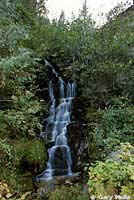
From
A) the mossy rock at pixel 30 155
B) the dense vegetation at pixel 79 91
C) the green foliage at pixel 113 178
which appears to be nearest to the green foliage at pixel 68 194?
the dense vegetation at pixel 79 91

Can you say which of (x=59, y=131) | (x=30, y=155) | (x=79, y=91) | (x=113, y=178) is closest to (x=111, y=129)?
(x=59, y=131)

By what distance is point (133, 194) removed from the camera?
11.0 feet

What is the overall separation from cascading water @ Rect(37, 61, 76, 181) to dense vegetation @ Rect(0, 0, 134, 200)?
292mm

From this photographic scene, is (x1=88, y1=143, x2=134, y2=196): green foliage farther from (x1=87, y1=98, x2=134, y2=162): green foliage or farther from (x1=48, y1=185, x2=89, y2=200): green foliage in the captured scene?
(x1=87, y1=98, x2=134, y2=162): green foliage

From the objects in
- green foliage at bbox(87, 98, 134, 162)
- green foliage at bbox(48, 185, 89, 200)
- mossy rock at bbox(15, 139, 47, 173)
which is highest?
green foliage at bbox(87, 98, 134, 162)

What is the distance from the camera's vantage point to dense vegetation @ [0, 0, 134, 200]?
21.6 ft

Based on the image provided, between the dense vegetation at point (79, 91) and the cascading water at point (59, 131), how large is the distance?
0.96 ft

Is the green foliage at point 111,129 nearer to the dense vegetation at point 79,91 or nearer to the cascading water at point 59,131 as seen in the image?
the dense vegetation at point 79,91

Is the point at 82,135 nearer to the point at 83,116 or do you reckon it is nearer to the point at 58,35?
the point at 83,116

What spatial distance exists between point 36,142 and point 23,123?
0.69 metres

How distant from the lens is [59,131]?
8.59 meters

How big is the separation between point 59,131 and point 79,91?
5.95 feet

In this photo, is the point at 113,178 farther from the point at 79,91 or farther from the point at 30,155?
the point at 79,91

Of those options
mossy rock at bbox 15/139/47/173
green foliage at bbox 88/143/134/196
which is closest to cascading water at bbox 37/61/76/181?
mossy rock at bbox 15/139/47/173
